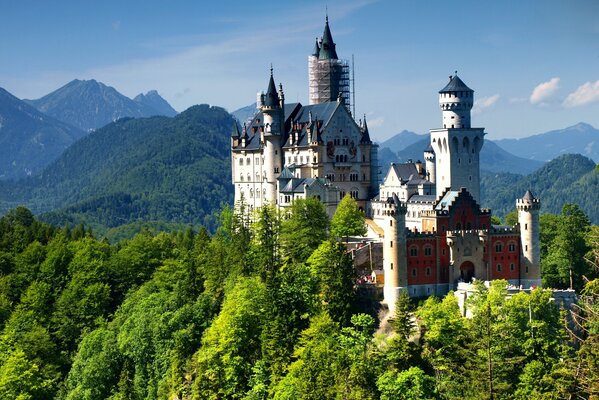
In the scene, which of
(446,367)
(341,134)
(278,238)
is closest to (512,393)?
(446,367)

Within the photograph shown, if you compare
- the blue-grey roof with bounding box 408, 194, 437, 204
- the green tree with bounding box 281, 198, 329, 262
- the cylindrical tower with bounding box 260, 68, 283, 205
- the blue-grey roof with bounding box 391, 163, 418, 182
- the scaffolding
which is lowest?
the green tree with bounding box 281, 198, 329, 262

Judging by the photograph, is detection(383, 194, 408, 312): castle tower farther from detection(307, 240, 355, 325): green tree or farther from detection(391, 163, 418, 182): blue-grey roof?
detection(391, 163, 418, 182): blue-grey roof

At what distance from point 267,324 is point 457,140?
3289 centimetres

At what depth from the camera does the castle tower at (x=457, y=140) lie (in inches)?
4225

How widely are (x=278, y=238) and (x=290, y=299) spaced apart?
14293mm

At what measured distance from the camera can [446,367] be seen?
7600 cm

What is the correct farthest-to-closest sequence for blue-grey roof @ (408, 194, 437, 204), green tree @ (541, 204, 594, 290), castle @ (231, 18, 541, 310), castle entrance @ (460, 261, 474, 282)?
blue-grey roof @ (408, 194, 437, 204) → green tree @ (541, 204, 594, 290) → castle entrance @ (460, 261, 474, 282) → castle @ (231, 18, 541, 310)

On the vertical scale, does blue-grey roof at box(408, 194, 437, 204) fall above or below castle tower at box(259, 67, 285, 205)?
below

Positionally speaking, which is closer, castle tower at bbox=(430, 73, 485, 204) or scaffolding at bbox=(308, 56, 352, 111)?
castle tower at bbox=(430, 73, 485, 204)

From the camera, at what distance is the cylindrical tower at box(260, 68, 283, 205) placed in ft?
400

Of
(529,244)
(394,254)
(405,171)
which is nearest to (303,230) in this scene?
(394,254)

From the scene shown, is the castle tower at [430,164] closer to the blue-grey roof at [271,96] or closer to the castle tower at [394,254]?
the blue-grey roof at [271,96]

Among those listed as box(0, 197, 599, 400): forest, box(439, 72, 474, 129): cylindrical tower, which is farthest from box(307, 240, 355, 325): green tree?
box(439, 72, 474, 129): cylindrical tower

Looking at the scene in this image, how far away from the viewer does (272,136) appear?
12212cm
